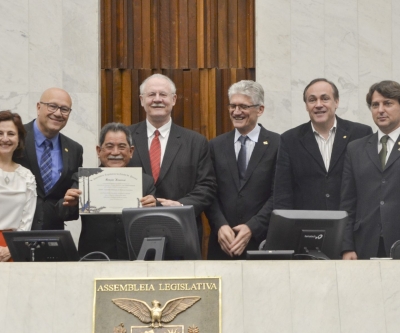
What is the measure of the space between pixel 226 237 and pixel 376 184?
1361 mm

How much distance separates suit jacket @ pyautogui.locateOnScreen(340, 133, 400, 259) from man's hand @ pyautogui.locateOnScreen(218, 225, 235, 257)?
3.21 feet

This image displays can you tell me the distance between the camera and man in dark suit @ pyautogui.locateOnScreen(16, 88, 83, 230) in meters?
7.81

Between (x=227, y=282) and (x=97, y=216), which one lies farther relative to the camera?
(x=97, y=216)

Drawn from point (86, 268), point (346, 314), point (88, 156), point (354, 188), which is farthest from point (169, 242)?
point (88, 156)

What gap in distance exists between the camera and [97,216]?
754 centimetres

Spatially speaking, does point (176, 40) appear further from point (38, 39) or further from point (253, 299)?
point (253, 299)

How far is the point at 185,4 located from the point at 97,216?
375 centimetres

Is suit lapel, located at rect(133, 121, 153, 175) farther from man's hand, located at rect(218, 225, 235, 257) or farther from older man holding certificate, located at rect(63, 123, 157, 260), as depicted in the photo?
man's hand, located at rect(218, 225, 235, 257)

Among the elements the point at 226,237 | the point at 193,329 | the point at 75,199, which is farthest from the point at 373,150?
the point at 193,329

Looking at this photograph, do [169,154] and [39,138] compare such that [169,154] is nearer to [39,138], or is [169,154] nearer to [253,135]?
[253,135]

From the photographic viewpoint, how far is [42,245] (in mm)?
6191

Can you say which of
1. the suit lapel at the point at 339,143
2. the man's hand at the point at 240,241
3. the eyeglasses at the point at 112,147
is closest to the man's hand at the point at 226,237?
the man's hand at the point at 240,241

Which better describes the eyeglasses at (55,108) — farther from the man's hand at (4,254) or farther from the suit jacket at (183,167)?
the man's hand at (4,254)

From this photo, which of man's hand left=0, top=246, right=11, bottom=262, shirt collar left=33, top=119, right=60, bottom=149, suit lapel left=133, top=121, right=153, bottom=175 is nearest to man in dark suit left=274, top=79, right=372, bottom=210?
suit lapel left=133, top=121, right=153, bottom=175
